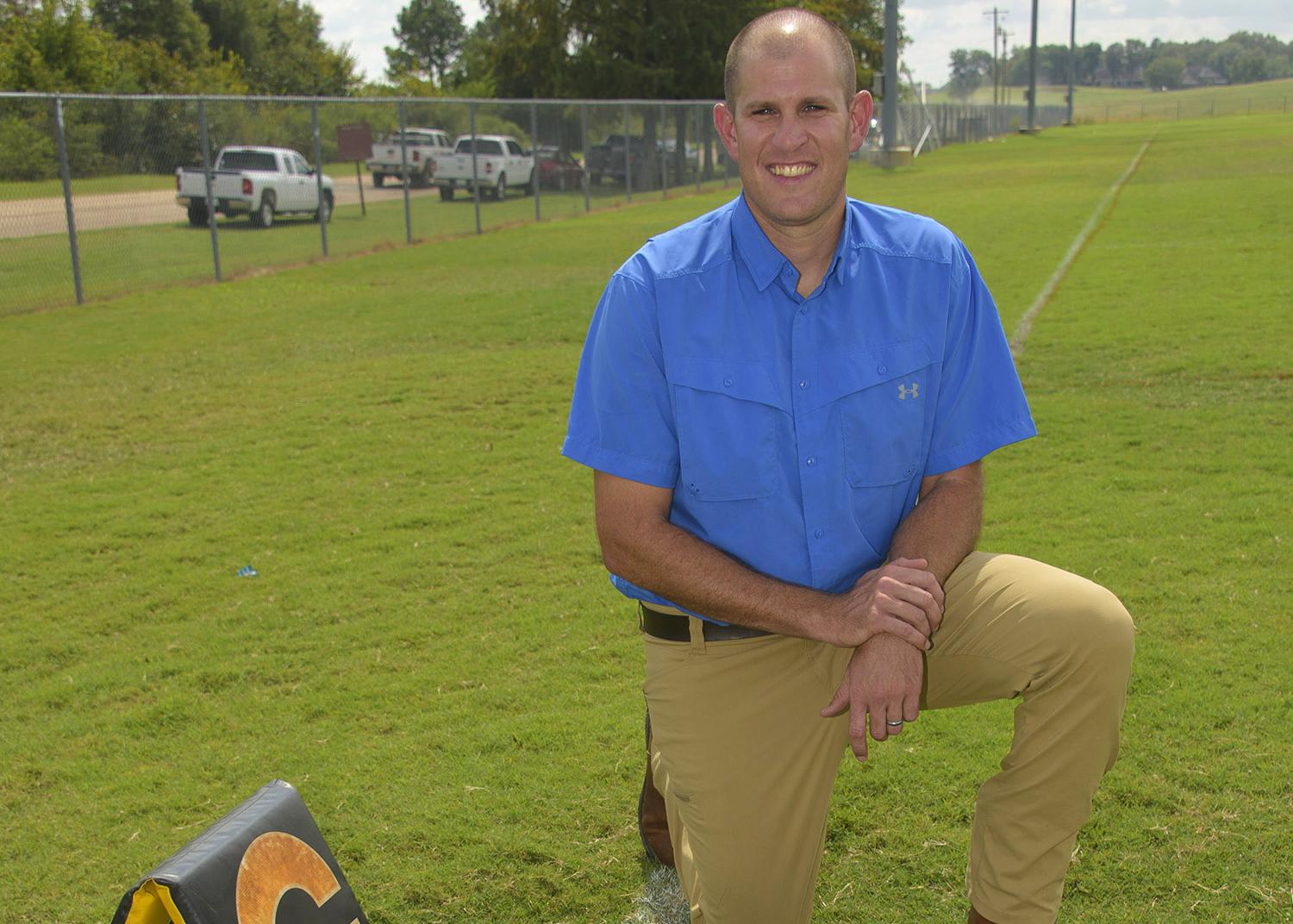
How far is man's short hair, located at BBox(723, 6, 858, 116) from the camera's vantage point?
2842 mm

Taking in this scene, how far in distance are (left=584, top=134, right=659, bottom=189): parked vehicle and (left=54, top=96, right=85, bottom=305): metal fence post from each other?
1523 centimetres

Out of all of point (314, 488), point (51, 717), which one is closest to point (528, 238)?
point (314, 488)

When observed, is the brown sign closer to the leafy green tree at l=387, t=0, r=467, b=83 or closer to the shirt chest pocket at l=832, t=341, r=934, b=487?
the shirt chest pocket at l=832, t=341, r=934, b=487

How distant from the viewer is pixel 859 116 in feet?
9.95

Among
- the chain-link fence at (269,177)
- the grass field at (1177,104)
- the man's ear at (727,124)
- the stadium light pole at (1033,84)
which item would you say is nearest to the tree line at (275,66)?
the chain-link fence at (269,177)

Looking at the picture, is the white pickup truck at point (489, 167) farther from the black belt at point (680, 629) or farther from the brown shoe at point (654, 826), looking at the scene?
the black belt at point (680, 629)

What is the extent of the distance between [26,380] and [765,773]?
898cm

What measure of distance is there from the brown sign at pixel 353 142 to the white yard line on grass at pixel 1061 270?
12.5 m

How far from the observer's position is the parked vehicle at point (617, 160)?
95.3 feet

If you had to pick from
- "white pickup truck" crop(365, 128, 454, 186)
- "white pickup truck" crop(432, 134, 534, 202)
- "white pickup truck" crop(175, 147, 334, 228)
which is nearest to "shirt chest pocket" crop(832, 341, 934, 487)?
"white pickup truck" crop(175, 147, 334, 228)

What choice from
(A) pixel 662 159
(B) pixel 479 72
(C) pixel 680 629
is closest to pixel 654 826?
(C) pixel 680 629

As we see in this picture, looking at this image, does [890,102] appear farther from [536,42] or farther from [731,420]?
[731,420]

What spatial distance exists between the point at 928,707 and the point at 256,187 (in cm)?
1965

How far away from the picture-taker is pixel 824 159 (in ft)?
9.37
